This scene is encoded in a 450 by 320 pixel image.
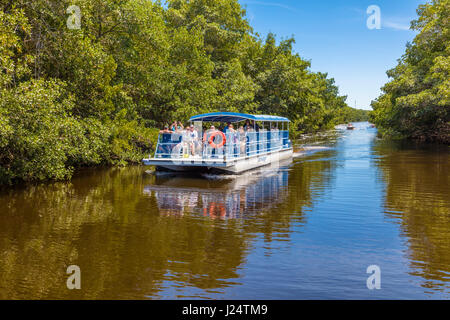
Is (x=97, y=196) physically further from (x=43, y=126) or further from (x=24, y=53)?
(x=24, y=53)

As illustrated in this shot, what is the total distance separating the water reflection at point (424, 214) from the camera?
7439mm

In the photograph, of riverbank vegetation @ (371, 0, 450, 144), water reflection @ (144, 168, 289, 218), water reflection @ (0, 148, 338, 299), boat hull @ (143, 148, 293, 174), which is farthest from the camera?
riverbank vegetation @ (371, 0, 450, 144)

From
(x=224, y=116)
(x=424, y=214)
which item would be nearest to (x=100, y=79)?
(x=224, y=116)

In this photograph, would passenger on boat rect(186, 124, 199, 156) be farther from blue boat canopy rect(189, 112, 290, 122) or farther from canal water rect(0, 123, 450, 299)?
canal water rect(0, 123, 450, 299)

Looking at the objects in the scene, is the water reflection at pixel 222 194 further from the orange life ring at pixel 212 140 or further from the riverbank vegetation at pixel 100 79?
the riverbank vegetation at pixel 100 79

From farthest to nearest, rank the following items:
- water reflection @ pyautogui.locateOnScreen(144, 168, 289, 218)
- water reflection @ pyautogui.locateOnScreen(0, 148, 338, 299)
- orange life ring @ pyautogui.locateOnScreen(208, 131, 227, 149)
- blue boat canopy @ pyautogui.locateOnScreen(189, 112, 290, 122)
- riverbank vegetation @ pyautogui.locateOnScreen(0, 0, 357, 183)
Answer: blue boat canopy @ pyautogui.locateOnScreen(189, 112, 290, 122)
orange life ring @ pyautogui.locateOnScreen(208, 131, 227, 149)
riverbank vegetation @ pyautogui.locateOnScreen(0, 0, 357, 183)
water reflection @ pyautogui.locateOnScreen(144, 168, 289, 218)
water reflection @ pyautogui.locateOnScreen(0, 148, 338, 299)

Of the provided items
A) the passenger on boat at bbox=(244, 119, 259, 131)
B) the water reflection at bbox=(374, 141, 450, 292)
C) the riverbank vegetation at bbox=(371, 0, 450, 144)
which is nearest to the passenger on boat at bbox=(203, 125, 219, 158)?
the passenger on boat at bbox=(244, 119, 259, 131)

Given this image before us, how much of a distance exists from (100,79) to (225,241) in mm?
13987

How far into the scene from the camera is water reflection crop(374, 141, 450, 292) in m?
7.44

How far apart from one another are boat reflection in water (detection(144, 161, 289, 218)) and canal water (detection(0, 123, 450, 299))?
64 millimetres

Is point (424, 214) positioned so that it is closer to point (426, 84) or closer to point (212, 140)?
point (212, 140)

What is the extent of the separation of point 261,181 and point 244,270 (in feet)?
39.2

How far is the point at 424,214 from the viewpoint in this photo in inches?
469

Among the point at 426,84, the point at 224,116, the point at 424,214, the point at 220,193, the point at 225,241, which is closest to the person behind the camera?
the point at 225,241
